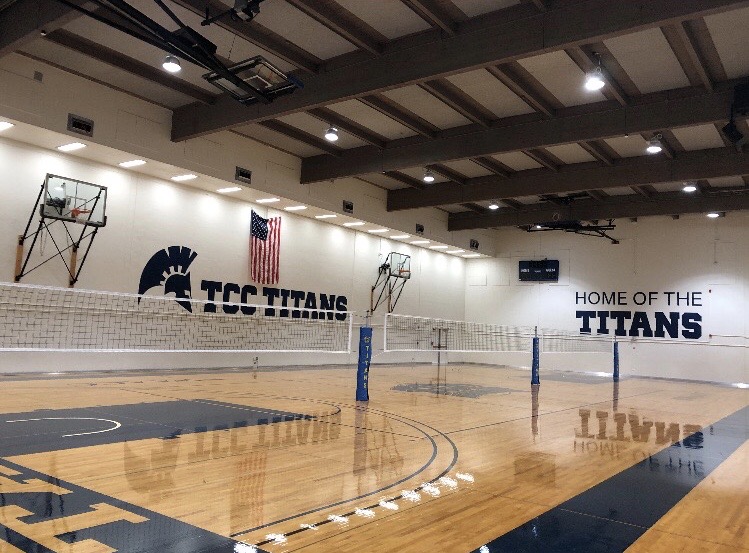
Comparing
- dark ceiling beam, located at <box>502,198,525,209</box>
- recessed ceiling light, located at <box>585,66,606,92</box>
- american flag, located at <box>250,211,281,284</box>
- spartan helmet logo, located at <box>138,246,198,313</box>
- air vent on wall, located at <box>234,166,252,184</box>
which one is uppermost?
dark ceiling beam, located at <box>502,198,525,209</box>

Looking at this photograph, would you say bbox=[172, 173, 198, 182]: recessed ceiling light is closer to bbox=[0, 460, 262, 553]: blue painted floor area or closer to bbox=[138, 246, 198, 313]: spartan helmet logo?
bbox=[138, 246, 198, 313]: spartan helmet logo

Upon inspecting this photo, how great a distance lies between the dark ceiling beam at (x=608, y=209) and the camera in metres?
15.4

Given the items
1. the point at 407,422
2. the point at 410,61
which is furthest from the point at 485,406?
the point at 410,61

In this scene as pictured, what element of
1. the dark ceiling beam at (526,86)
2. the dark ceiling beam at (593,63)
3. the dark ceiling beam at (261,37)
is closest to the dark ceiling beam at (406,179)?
the dark ceiling beam at (526,86)

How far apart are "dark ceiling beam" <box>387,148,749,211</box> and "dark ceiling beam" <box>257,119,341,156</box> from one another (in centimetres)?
366

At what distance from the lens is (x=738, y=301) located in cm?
1694

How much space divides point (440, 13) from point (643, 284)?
1412cm

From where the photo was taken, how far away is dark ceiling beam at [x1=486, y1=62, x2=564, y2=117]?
29.0ft

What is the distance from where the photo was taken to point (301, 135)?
12.2 meters

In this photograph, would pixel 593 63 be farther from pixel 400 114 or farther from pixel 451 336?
pixel 451 336

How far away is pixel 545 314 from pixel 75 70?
16094 millimetres

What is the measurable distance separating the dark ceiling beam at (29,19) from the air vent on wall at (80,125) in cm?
171

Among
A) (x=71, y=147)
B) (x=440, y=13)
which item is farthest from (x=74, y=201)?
(x=440, y=13)

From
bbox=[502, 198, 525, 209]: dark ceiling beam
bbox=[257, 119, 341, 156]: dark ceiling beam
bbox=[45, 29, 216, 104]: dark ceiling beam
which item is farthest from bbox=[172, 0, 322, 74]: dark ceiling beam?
bbox=[502, 198, 525, 209]: dark ceiling beam
